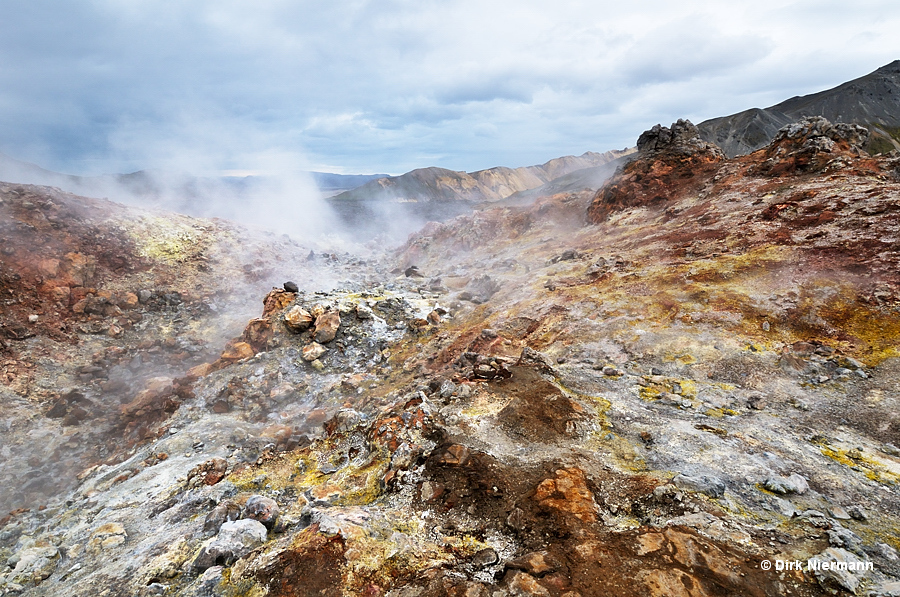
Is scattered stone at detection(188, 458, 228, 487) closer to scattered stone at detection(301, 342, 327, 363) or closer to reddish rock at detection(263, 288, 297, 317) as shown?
scattered stone at detection(301, 342, 327, 363)

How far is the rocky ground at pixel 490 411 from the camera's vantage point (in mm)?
4594

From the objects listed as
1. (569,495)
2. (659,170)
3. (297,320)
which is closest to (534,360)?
(569,495)

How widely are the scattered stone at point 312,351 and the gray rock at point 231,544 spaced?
9.42 m

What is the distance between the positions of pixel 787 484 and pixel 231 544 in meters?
7.68

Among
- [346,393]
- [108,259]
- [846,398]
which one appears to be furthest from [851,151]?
[108,259]

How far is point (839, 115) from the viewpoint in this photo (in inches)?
3292

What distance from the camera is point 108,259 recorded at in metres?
19.8

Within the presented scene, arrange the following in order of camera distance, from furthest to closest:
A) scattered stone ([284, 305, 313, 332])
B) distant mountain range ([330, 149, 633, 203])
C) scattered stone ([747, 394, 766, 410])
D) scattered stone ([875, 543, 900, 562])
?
distant mountain range ([330, 149, 633, 203]) → scattered stone ([284, 305, 313, 332]) → scattered stone ([747, 394, 766, 410]) → scattered stone ([875, 543, 900, 562])

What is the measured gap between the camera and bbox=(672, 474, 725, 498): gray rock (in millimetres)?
5332

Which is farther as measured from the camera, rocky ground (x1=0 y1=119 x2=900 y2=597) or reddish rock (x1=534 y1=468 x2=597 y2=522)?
reddish rock (x1=534 y1=468 x2=597 y2=522)

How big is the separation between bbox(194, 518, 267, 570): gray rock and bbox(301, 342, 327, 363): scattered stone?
371 inches

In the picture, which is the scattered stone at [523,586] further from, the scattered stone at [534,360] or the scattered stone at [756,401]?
the scattered stone at [756,401]

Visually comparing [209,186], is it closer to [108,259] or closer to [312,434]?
[108,259]

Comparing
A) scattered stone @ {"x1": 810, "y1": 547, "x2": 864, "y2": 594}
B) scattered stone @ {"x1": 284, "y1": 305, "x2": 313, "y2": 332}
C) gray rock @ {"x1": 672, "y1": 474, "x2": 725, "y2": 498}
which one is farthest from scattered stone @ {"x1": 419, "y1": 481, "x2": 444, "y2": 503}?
scattered stone @ {"x1": 284, "y1": 305, "x2": 313, "y2": 332}
